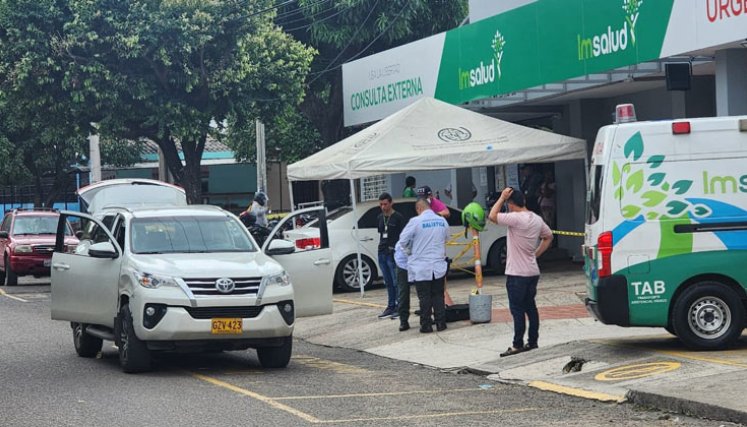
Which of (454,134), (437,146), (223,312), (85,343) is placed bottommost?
(85,343)

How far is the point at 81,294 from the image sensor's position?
1462cm

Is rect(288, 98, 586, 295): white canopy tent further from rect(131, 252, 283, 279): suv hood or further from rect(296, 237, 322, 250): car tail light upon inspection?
rect(131, 252, 283, 279): suv hood

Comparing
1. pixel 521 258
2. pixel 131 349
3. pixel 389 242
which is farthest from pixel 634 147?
pixel 389 242

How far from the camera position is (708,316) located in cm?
1282

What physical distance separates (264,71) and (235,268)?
21.6 m

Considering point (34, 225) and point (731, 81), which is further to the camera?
point (34, 225)

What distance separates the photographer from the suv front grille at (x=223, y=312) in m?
12.8

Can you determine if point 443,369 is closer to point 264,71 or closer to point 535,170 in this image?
point 535,170

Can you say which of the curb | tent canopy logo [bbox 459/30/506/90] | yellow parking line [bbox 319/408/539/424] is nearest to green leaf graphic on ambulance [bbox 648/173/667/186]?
the curb

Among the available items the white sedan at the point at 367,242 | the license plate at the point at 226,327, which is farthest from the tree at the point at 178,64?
the license plate at the point at 226,327

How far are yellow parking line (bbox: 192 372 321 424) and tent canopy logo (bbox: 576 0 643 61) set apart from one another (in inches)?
343

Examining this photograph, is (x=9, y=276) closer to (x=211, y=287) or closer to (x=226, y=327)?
(x=211, y=287)

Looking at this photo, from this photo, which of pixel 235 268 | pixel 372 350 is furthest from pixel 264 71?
pixel 235 268

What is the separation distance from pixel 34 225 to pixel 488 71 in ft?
41.9
